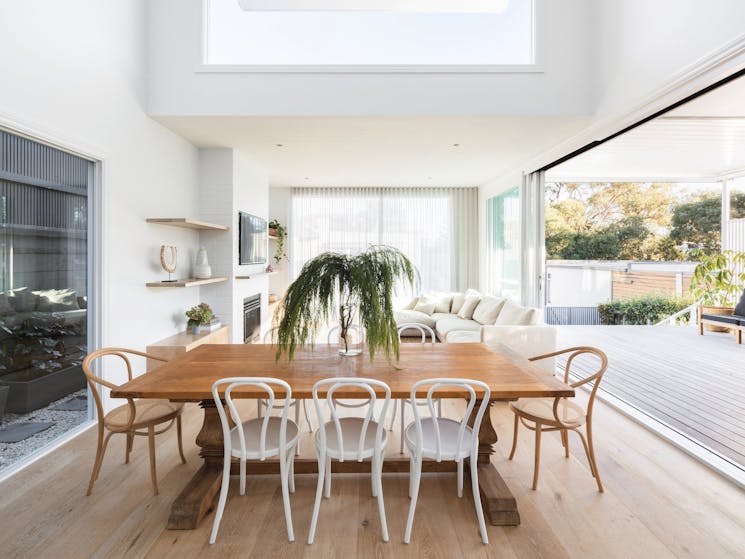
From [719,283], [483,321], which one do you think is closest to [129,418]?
[483,321]

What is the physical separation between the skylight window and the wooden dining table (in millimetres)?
2607

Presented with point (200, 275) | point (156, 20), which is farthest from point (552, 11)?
point (200, 275)

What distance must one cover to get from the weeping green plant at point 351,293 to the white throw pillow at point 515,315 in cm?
254

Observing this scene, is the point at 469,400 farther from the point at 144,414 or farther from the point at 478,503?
the point at 144,414

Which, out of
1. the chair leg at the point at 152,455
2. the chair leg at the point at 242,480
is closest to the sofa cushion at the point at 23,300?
the chair leg at the point at 152,455

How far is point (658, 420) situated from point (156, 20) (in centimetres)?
524

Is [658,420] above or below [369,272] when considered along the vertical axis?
below

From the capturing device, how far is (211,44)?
3723mm

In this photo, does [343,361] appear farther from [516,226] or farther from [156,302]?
[516,226]

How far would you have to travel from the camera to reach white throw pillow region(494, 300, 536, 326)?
4.30 metres

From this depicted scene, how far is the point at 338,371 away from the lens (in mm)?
2186

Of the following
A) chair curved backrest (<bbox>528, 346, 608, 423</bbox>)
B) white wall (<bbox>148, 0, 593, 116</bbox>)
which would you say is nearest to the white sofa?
chair curved backrest (<bbox>528, 346, 608, 423</bbox>)

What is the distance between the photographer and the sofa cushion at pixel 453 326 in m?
5.09

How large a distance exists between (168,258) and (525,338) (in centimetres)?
346
